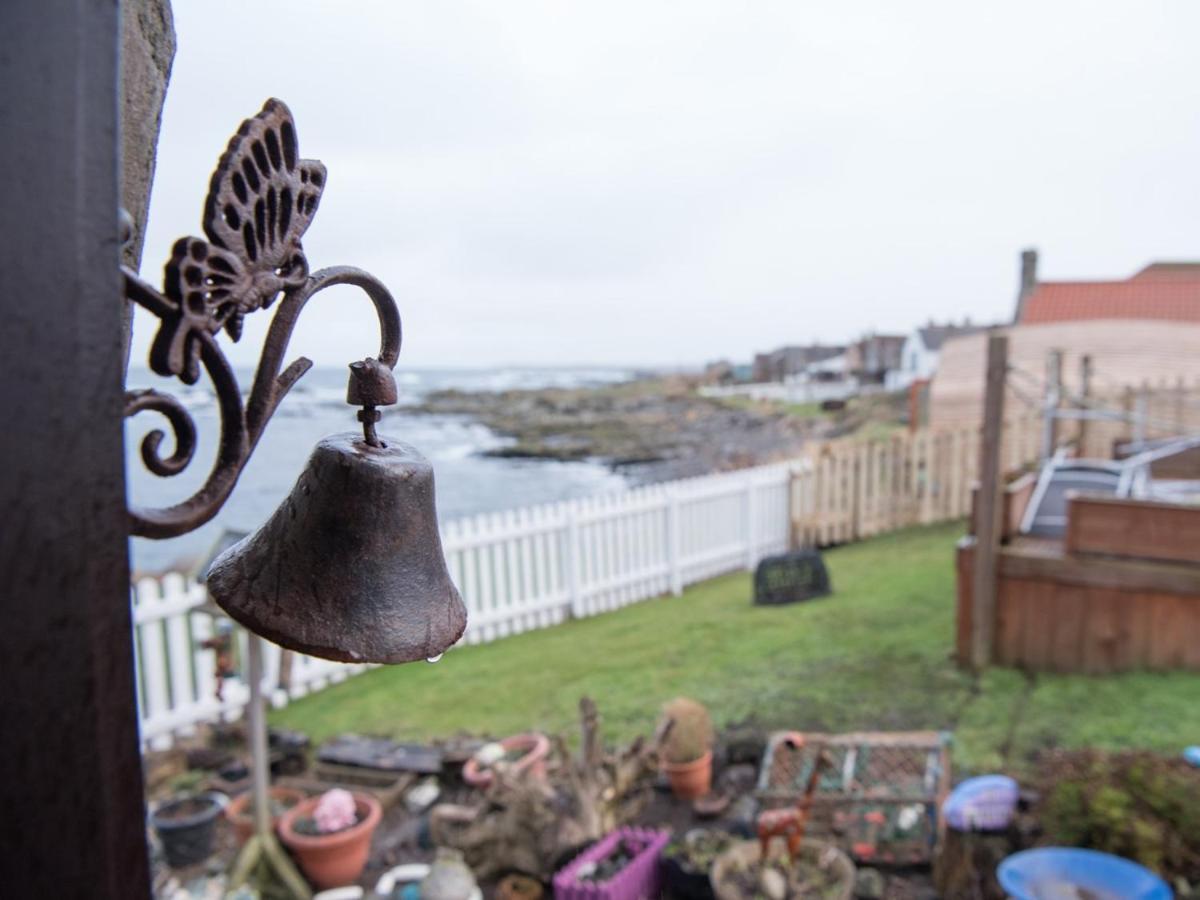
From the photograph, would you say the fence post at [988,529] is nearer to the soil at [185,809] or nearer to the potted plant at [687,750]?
the potted plant at [687,750]

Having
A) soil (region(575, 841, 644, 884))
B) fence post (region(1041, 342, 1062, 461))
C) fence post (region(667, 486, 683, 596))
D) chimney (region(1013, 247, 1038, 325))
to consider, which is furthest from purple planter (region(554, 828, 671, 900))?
chimney (region(1013, 247, 1038, 325))

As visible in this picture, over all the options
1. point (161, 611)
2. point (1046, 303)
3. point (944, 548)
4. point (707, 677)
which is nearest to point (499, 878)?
point (707, 677)

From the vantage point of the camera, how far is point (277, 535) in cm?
109

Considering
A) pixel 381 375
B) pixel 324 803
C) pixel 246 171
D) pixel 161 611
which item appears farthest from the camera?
pixel 161 611

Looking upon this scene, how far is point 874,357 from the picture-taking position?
65500mm

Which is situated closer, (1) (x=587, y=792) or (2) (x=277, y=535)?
(2) (x=277, y=535)

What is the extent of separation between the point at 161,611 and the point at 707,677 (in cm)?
395

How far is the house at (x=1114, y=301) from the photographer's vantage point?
21266 mm

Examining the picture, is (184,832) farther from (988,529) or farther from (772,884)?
(988,529)

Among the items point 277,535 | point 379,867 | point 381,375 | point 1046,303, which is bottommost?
point 379,867

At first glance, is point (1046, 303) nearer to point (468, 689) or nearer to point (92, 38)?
point (468, 689)

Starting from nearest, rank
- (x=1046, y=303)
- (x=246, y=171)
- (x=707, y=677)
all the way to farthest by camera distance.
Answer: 1. (x=246, y=171)
2. (x=707, y=677)
3. (x=1046, y=303)

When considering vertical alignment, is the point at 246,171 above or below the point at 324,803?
above

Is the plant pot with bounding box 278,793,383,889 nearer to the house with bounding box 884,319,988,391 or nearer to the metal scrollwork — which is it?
the metal scrollwork
